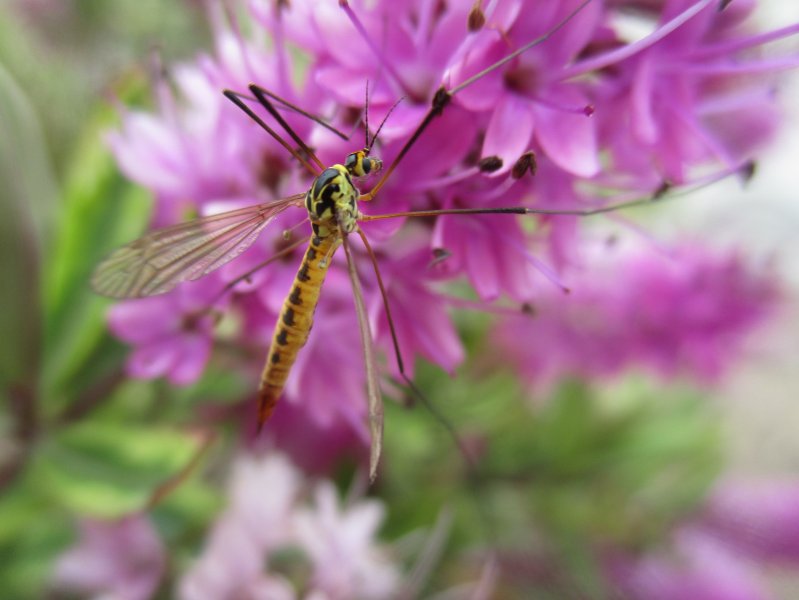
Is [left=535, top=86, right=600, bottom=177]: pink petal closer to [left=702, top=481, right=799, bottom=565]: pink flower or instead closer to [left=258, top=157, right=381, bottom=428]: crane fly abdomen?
[left=258, top=157, right=381, bottom=428]: crane fly abdomen

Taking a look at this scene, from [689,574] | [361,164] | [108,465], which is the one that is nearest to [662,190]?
[361,164]

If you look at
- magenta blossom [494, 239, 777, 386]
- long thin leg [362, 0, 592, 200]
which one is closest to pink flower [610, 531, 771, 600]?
magenta blossom [494, 239, 777, 386]

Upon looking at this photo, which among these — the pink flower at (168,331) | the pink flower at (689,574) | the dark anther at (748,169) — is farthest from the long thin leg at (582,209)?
the pink flower at (689,574)

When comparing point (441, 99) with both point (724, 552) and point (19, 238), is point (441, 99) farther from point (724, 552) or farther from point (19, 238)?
point (724, 552)

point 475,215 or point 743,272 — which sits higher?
point 743,272

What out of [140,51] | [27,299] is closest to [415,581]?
[27,299]

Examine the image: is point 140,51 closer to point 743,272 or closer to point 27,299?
point 27,299

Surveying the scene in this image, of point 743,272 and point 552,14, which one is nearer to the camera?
point 552,14
